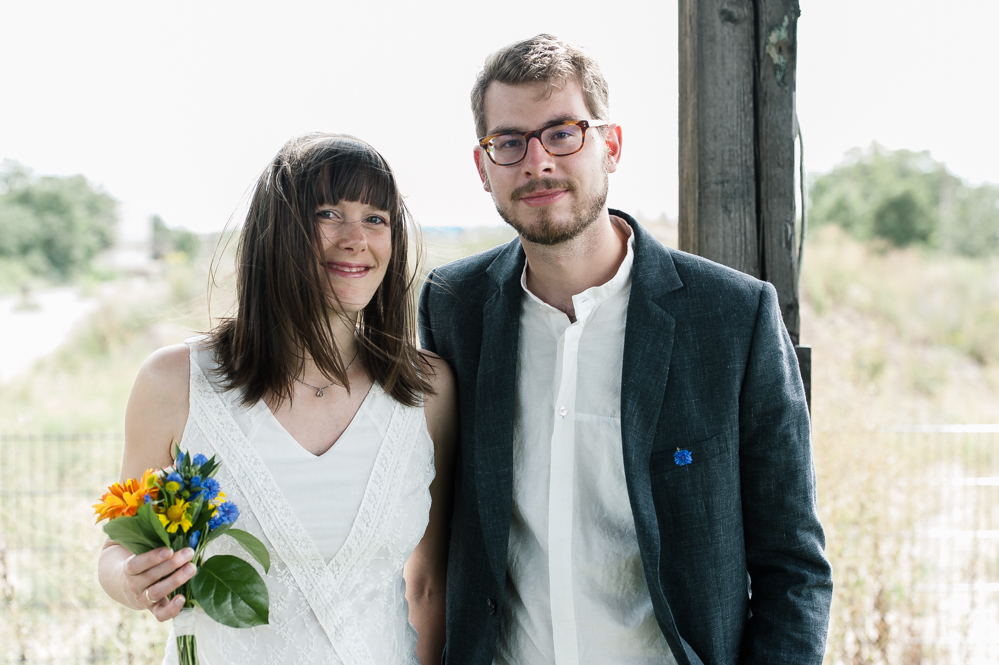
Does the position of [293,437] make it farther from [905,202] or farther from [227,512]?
[905,202]

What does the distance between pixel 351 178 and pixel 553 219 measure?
1.47ft

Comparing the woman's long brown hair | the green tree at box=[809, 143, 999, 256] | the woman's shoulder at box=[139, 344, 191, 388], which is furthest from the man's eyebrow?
the green tree at box=[809, 143, 999, 256]

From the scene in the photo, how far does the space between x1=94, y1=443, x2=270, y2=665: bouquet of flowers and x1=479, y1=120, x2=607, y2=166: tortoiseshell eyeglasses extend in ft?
3.00

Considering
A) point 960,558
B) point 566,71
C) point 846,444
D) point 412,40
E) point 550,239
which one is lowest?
point 960,558

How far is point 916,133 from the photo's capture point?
13.5 meters

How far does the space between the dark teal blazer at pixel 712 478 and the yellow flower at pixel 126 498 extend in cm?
67

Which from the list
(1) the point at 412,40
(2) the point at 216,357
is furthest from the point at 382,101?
(2) the point at 216,357

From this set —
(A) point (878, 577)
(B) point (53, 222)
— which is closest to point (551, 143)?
(A) point (878, 577)

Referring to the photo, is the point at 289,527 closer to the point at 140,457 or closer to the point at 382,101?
the point at 140,457

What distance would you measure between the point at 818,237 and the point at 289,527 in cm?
1331

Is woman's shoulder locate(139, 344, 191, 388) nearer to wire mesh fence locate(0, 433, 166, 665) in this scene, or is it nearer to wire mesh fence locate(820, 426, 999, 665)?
wire mesh fence locate(0, 433, 166, 665)

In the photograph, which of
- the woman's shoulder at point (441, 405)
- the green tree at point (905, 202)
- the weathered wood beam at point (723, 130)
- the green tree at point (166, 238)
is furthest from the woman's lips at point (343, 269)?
the green tree at point (905, 202)

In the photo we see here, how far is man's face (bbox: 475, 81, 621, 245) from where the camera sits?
5.23ft

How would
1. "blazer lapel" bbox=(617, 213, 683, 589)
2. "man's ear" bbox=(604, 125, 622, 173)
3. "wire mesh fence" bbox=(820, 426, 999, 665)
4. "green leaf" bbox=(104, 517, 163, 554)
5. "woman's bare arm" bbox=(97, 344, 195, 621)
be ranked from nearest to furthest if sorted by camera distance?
"green leaf" bbox=(104, 517, 163, 554) < "woman's bare arm" bbox=(97, 344, 195, 621) < "blazer lapel" bbox=(617, 213, 683, 589) < "man's ear" bbox=(604, 125, 622, 173) < "wire mesh fence" bbox=(820, 426, 999, 665)
